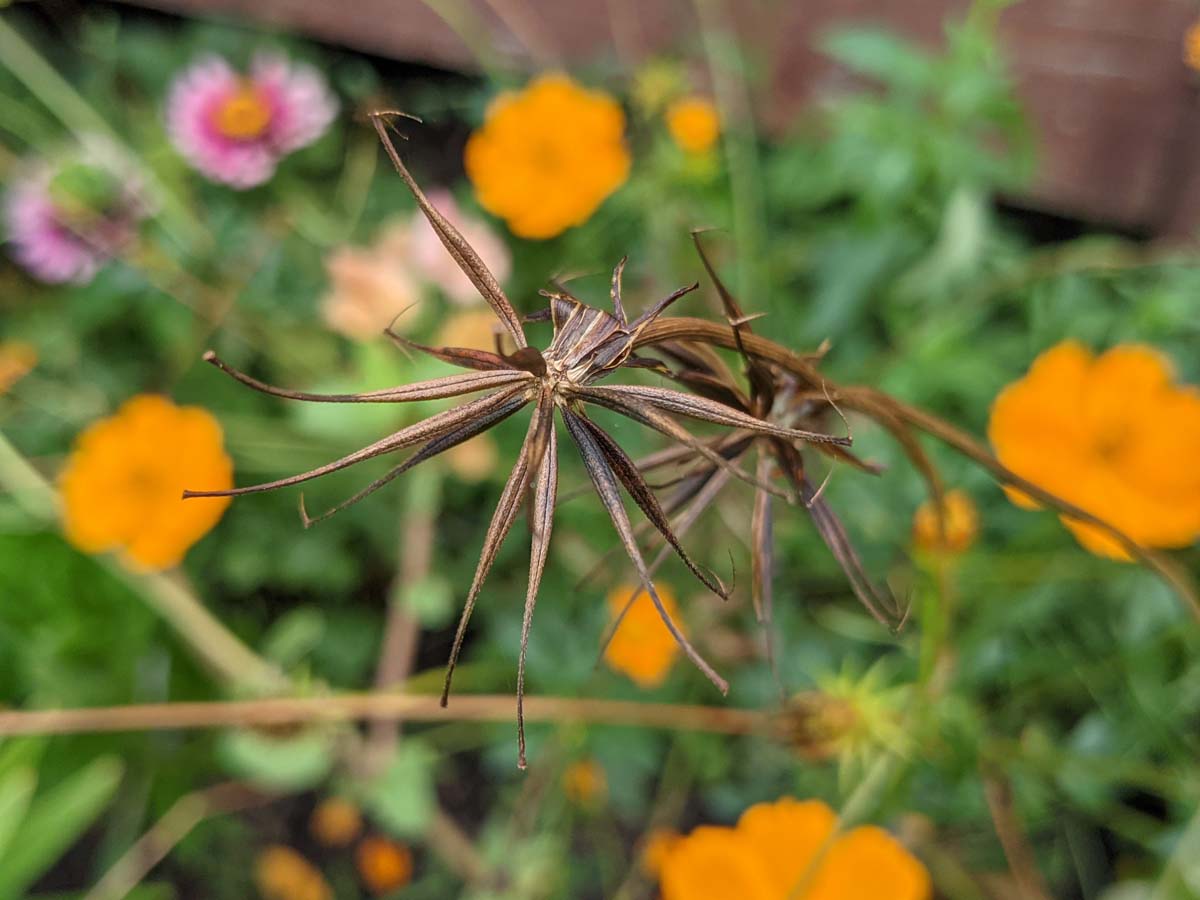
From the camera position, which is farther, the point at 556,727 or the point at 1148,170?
the point at 1148,170

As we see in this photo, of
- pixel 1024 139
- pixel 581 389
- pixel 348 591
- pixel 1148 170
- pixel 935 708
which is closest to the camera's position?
pixel 581 389

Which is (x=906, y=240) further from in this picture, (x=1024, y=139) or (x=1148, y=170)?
(x=1148, y=170)

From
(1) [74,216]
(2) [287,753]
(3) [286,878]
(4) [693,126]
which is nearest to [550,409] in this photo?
(2) [287,753]

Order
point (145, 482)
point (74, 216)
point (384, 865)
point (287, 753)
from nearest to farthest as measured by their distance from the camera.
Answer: point (287, 753) < point (145, 482) < point (74, 216) < point (384, 865)

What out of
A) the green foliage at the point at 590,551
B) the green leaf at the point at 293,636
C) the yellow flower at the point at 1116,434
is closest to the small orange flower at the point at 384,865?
the green foliage at the point at 590,551

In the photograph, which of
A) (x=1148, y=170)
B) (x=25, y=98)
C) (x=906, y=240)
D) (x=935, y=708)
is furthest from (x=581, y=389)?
(x=25, y=98)

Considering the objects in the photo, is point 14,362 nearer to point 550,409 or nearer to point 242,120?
point 242,120

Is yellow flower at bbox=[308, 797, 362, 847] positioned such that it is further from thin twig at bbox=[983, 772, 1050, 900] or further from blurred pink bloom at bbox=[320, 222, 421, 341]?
thin twig at bbox=[983, 772, 1050, 900]
